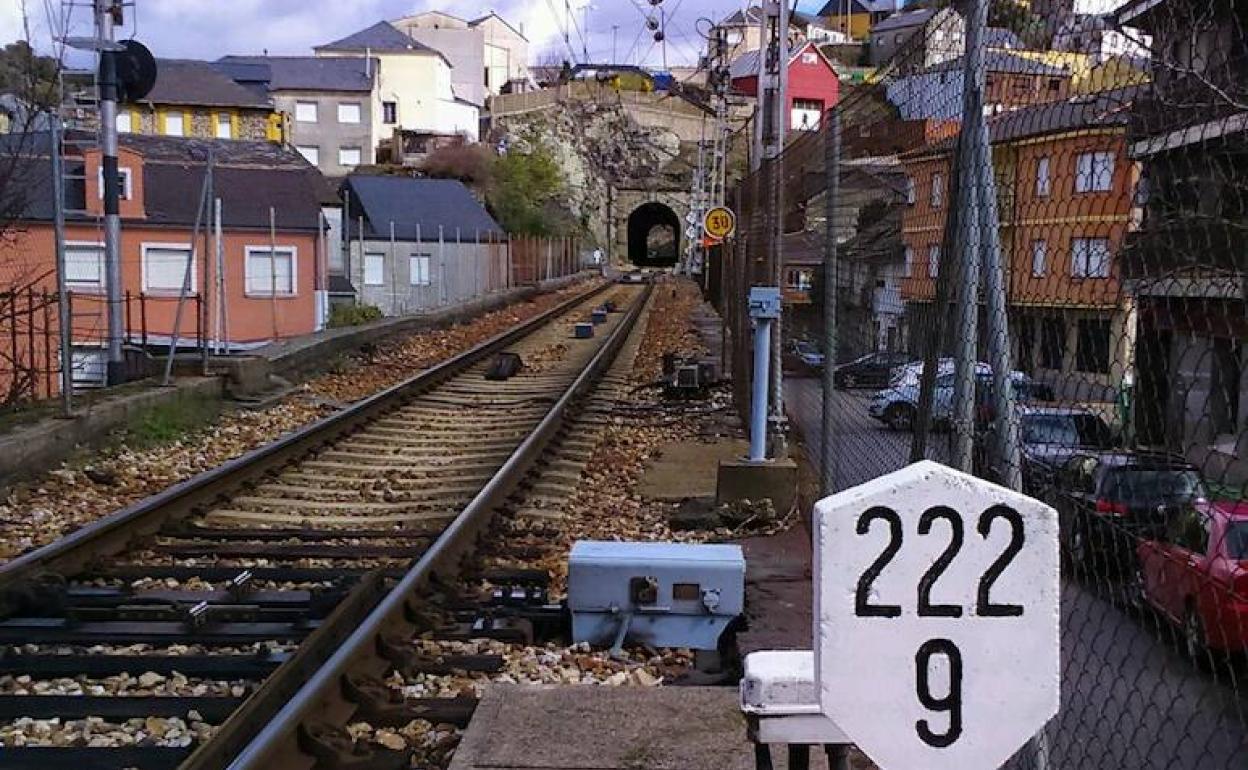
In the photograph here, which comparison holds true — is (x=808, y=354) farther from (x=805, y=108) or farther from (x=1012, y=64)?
(x=805, y=108)

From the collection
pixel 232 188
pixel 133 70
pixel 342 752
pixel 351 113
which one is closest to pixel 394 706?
pixel 342 752

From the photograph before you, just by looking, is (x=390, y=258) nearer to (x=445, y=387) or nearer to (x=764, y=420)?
(x=445, y=387)

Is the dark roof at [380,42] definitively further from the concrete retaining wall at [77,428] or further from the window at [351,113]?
the concrete retaining wall at [77,428]

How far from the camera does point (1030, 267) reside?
3465 mm

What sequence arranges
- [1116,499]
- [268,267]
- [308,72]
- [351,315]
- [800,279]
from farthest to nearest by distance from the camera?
[308,72] → [268,267] → [351,315] → [800,279] → [1116,499]

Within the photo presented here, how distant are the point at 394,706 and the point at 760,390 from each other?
384 centimetres

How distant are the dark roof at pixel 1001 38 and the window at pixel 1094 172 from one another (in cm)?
57

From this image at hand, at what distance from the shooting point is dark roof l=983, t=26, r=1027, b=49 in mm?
3545

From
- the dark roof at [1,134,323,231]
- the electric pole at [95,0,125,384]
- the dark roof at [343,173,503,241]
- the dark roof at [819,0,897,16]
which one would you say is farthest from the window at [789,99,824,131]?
the dark roof at [819,0,897,16]

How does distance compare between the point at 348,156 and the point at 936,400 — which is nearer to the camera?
the point at 936,400

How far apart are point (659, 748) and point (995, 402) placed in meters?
1.66

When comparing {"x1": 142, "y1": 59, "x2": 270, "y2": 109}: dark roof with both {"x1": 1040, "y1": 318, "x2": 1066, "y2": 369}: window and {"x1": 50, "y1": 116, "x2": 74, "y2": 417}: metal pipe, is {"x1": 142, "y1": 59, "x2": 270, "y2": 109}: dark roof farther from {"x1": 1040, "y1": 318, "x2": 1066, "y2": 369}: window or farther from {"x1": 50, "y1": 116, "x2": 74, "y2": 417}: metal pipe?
{"x1": 1040, "y1": 318, "x2": 1066, "y2": 369}: window

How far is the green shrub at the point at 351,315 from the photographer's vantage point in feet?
95.4

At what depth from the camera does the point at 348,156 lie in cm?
8200
